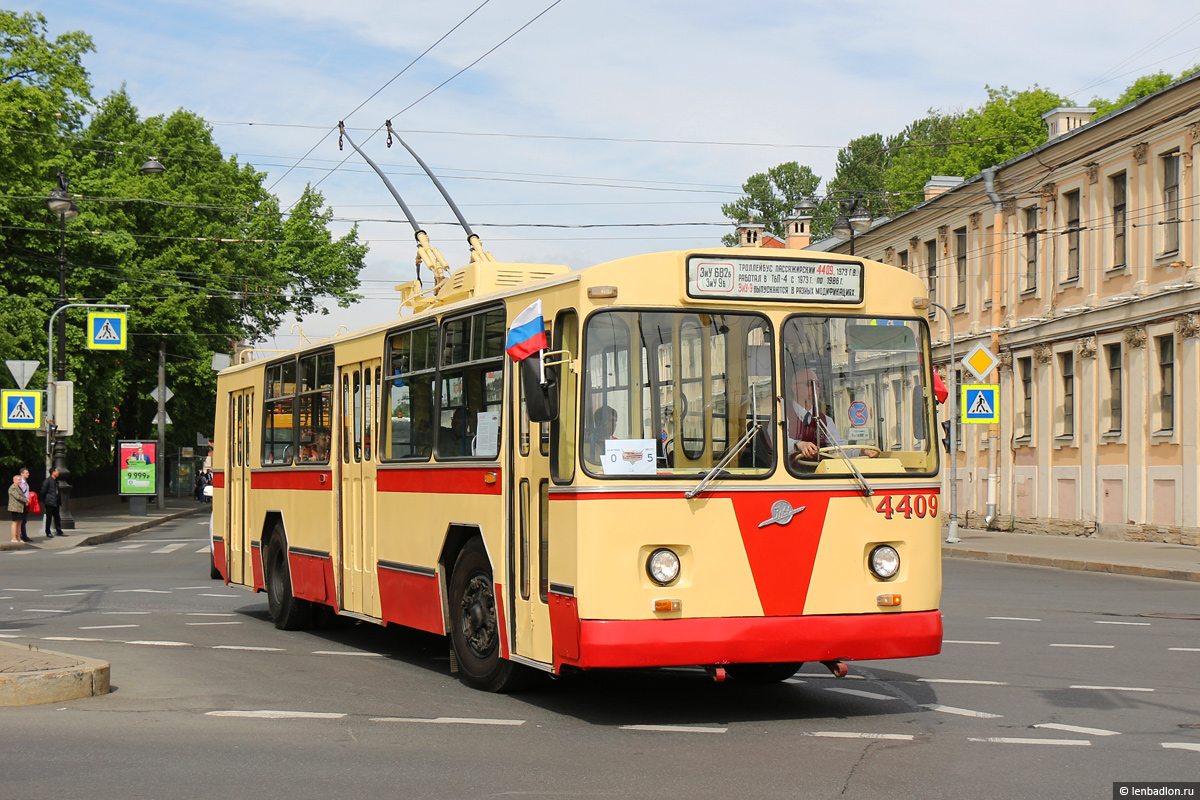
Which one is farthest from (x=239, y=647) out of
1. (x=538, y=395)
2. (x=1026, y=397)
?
(x=1026, y=397)

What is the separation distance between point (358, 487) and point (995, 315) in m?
31.3

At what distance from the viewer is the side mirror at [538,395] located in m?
8.74

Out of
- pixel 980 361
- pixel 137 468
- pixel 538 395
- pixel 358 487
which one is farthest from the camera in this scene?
pixel 137 468

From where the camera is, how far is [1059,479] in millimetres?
37062

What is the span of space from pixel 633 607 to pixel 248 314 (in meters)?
50.0

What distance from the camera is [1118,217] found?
34625 millimetres

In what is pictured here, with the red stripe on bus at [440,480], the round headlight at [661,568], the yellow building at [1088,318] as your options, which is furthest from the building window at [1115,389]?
the round headlight at [661,568]

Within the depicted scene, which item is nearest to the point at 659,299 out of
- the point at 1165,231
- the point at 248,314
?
the point at 1165,231

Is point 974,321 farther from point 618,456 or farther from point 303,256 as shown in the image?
point 618,456

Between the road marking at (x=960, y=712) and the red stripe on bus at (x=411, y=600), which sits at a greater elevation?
the red stripe on bus at (x=411, y=600)

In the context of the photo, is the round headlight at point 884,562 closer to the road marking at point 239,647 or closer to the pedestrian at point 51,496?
the road marking at point 239,647

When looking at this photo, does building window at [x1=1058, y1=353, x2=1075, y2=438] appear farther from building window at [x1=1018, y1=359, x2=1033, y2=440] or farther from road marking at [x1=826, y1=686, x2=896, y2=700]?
road marking at [x1=826, y1=686, x2=896, y2=700]

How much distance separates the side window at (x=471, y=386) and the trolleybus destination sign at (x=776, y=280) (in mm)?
1722

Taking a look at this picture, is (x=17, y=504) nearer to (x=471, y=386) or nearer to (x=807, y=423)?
(x=471, y=386)
